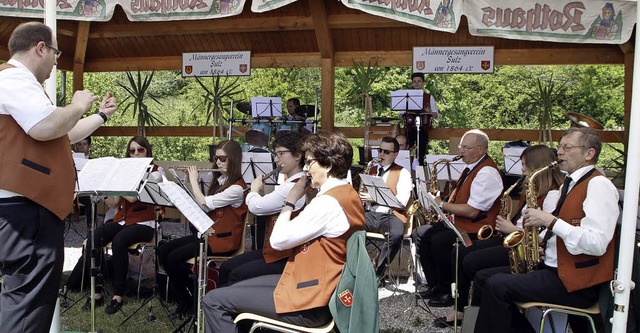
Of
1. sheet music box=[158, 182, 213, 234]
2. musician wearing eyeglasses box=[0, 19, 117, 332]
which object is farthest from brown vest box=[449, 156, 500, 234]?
musician wearing eyeglasses box=[0, 19, 117, 332]

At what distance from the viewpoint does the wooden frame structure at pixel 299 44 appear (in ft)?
32.1

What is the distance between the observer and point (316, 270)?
3.09 meters

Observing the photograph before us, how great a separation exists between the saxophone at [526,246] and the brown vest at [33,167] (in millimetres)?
2757

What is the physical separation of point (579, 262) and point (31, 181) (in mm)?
2961

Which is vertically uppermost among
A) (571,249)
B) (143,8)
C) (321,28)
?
(321,28)

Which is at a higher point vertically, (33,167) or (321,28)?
(321,28)

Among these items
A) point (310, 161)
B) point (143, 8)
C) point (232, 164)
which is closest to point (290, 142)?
point (232, 164)

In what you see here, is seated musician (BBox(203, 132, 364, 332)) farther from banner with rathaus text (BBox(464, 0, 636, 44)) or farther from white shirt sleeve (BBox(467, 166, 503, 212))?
banner with rathaus text (BBox(464, 0, 636, 44))

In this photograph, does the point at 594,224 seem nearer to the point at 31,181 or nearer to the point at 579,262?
the point at 579,262

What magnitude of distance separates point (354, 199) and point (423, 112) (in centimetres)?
706

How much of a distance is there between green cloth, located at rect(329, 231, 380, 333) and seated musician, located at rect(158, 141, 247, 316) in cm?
199

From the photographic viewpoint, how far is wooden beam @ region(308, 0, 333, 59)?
9.39 meters

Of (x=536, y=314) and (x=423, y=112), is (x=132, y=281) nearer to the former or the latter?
(x=536, y=314)

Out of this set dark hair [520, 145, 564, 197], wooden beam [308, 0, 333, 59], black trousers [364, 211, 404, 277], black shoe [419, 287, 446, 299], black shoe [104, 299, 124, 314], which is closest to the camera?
dark hair [520, 145, 564, 197]
